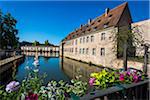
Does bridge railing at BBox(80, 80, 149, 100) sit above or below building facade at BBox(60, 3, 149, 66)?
below

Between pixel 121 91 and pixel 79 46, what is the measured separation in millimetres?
37264

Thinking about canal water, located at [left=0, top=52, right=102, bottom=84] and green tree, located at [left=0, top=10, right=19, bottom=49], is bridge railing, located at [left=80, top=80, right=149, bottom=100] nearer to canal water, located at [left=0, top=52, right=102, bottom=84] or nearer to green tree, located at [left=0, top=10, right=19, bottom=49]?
canal water, located at [left=0, top=52, right=102, bottom=84]

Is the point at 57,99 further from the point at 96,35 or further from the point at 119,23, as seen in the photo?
the point at 96,35

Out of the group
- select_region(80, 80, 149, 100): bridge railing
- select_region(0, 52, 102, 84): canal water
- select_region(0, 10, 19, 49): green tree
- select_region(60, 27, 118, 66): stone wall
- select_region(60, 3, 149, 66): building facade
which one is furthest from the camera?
select_region(0, 10, 19, 49): green tree

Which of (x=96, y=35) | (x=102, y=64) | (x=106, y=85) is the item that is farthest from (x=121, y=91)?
(x=96, y=35)

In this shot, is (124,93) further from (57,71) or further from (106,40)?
(106,40)

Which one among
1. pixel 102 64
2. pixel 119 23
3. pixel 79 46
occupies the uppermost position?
pixel 119 23

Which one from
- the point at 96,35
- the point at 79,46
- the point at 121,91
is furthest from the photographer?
the point at 79,46

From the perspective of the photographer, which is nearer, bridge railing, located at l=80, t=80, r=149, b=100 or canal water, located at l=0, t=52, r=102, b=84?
bridge railing, located at l=80, t=80, r=149, b=100

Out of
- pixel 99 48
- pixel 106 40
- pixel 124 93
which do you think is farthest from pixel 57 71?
pixel 124 93

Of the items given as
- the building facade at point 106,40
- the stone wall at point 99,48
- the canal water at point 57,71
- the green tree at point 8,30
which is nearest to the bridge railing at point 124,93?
the canal water at point 57,71

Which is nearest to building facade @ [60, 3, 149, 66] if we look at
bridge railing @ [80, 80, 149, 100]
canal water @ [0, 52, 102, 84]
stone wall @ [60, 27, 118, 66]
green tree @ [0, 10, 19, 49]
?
stone wall @ [60, 27, 118, 66]

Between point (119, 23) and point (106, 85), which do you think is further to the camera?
point (119, 23)

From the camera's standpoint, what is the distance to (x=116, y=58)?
22984mm
